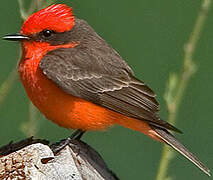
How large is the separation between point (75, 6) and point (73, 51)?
1178 mm

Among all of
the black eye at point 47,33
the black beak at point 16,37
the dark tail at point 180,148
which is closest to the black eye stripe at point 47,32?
the black eye at point 47,33

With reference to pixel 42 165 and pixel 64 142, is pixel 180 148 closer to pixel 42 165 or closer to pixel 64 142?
pixel 64 142

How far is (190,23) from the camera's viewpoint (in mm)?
7719

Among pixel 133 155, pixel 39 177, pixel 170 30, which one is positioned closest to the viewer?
pixel 39 177

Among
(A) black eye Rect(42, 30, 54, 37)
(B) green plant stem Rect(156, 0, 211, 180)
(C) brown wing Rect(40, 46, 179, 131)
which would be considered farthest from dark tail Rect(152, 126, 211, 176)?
(A) black eye Rect(42, 30, 54, 37)

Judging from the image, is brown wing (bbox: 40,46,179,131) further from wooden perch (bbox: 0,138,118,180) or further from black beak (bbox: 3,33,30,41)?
wooden perch (bbox: 0,138,118,180)

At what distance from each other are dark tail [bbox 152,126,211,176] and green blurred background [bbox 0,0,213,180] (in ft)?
2.00

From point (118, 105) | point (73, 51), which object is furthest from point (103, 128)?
point (73, 51)

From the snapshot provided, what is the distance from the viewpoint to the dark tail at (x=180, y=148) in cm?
606

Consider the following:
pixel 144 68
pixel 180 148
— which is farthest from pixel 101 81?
pixel 144 68

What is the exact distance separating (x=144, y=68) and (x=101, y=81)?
113cm

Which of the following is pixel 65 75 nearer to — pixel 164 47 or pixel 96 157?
pixel 96 157

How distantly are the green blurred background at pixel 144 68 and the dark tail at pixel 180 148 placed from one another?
2.00 ft

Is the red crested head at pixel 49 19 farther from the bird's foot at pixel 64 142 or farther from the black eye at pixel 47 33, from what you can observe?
the bird's foot at pixel 64 142
